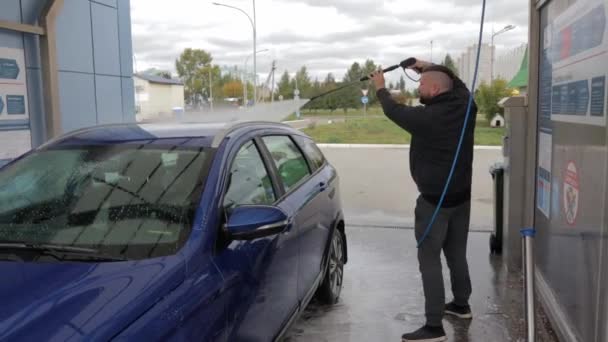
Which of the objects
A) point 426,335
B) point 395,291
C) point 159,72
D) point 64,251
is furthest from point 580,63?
point 159,72

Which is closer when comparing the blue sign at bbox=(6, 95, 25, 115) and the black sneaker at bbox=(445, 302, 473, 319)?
the black sneaker at bbox=(445, 302, 473, 319)

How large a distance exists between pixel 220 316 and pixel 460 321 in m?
2.54

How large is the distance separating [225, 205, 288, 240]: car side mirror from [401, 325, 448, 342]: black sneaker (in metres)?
1.75

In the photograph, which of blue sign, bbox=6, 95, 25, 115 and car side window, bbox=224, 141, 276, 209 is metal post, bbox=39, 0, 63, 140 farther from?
car side window, bbox=224, 141, 276, 209

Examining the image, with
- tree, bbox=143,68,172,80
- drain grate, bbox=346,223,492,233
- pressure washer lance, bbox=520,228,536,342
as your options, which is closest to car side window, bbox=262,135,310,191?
pressure washer lance, bbox=520,228,536,342

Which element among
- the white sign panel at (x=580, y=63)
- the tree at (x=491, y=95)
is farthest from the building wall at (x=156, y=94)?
the white sign panel at (x=580, y=63)

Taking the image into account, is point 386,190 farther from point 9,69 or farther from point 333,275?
point 9,69

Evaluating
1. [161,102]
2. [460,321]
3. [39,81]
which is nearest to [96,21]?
[39,81]

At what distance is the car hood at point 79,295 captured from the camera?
1.65 metres

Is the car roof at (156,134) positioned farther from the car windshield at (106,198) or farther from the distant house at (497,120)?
the distant house at (497,120)

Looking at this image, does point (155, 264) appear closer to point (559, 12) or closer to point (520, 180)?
point (559, 12)

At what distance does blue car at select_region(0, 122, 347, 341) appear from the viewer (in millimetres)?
1818

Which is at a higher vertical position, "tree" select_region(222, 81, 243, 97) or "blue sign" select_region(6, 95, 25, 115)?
"tree" select_region(222, 81, 243, 97)

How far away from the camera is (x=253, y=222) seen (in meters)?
2.39
